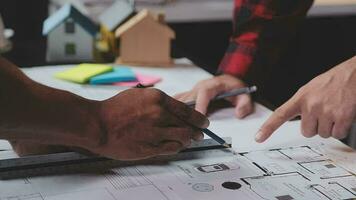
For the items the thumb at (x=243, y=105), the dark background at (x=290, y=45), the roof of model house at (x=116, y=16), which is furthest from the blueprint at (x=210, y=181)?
the dark background at (x=290, y=45)

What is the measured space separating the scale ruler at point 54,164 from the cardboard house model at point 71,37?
0.71m

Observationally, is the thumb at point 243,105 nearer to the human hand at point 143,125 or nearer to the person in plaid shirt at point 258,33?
the person in plaid shirt at point 258,33

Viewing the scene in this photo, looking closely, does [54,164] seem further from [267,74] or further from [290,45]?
[290,45]

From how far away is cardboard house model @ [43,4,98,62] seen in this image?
1675 millimetres

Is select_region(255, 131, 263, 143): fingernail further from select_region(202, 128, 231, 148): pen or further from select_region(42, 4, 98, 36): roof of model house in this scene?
select_region(42, 4, 98, 36): roof of model house

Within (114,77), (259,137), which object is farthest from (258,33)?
(259,137)

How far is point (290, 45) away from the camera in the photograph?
2.22 metres

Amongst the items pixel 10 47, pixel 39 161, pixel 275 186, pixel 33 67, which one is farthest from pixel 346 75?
pixel 10 47

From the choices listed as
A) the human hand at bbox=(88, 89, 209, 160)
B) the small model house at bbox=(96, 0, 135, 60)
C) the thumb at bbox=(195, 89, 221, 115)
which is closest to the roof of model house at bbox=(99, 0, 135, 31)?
the small model house at bbox=(96, 0, 135, 60)

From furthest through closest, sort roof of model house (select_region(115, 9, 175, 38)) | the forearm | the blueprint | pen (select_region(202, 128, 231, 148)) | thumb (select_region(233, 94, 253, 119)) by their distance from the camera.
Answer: roof of model house (select_region(115, 9, 175, 38)) < thumb (select_region(233, 94, 253, 119)) < pen (select_region(202, 128, 231, 148)) < the blueprint < the forearm

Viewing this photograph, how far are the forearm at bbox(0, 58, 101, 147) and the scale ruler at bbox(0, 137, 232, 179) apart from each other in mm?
99

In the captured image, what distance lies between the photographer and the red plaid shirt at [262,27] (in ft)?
5.03

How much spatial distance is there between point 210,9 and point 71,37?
0.68 meters

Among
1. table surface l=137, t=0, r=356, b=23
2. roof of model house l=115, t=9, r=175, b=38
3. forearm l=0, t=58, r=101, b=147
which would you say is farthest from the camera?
table surface l=137, t=0, r=356, b=23
